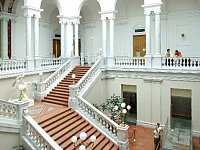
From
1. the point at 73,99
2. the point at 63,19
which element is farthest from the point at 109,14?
the point at 73,99

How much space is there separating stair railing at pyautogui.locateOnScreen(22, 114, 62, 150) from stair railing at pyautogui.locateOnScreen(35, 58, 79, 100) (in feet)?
15.7

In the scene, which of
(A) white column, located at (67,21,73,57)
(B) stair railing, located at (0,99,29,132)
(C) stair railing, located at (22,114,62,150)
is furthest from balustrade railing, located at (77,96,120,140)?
(A) white column, located at (67,21,73,57)

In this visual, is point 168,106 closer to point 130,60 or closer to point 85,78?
point 130,60

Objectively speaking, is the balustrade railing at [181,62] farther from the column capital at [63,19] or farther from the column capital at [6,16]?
the column capital at [6,16]

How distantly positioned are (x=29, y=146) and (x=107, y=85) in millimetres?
8644

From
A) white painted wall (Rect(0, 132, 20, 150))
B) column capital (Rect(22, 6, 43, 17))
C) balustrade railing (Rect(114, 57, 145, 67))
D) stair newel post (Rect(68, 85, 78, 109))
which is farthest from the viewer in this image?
balustrade railing (Rect(114, 57, 145, 67))

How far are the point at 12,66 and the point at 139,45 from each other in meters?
10.4

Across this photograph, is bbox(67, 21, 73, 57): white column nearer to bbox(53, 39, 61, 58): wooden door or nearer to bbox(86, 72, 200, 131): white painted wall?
bbox(53, 39, 61, 58): wooden door

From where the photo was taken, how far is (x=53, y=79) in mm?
14672

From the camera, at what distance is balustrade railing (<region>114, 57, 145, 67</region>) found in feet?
48.7

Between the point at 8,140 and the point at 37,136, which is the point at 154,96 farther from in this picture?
the point at 8,140

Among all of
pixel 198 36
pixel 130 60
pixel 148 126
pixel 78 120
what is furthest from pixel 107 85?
pixel 198 36

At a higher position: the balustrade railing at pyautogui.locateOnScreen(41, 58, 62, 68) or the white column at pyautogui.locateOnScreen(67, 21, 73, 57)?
the white column at pyautogui.locateOnScreen(67, 21, 73, 57)

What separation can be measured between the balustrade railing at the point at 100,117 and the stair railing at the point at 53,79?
289 centimetres
